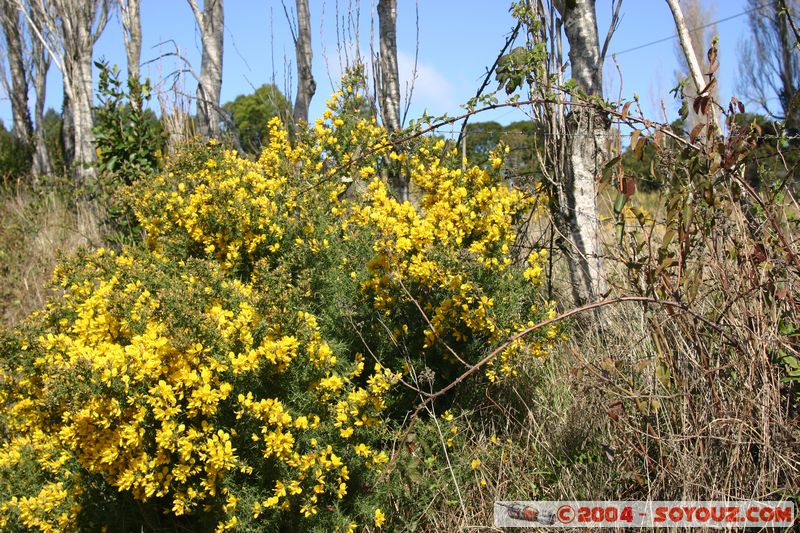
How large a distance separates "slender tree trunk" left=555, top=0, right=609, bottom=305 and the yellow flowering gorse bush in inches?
11.4

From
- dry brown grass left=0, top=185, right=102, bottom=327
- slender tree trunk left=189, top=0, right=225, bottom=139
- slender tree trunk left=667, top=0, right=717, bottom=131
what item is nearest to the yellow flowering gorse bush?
slender tree trunk left=667, top=0, right=717, bottom=131

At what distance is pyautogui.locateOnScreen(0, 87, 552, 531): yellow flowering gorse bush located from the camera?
219cm

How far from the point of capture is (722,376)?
245 cm

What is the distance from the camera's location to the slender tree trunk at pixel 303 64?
677 centimetres

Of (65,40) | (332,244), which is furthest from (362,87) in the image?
(65,40)

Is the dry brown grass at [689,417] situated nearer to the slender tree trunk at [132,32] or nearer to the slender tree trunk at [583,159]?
the slender tree trunk at [583,159]

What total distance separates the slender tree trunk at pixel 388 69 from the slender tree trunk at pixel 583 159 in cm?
157

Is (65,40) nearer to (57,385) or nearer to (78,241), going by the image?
(78,241)

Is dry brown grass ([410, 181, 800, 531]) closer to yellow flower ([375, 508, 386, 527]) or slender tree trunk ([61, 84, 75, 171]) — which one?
yellow flower ([375, 508, 386, 527])

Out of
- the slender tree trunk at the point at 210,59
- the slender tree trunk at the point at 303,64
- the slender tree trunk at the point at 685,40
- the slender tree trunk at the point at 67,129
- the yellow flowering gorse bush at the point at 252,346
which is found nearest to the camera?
the yellow flowering gorse bush at the point at 252,346

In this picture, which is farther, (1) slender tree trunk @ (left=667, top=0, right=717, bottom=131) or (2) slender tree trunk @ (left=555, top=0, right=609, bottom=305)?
(2) slender tree trunk @ (left=555, top=0, right=609, bottom=305)

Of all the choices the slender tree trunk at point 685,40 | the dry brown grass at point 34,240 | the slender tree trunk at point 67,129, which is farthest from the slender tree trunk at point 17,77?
the slender tree trunk at point 685,40

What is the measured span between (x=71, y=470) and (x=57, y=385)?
2.22ft

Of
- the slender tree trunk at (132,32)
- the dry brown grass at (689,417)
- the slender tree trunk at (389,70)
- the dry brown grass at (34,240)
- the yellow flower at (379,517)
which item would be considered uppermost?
the slender tree trunk at (132,32)
